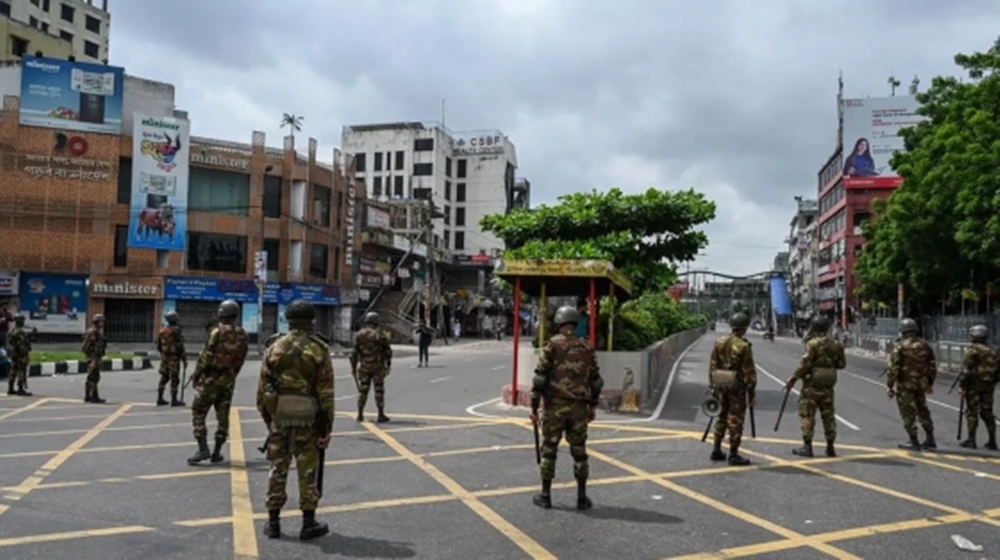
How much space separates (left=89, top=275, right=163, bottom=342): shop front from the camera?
33562mm

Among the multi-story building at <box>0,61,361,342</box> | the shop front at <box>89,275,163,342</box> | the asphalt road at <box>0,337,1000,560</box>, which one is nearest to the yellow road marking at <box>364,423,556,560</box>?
the asphalt road at <box>0,337,1000,560</box>

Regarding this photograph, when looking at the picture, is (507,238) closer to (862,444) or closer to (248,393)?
(248,393)

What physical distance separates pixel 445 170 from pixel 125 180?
143 ft

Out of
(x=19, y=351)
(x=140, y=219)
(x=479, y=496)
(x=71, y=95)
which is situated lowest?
(x=479, y=496)

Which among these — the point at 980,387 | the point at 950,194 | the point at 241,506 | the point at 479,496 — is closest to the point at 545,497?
the point at 479,496

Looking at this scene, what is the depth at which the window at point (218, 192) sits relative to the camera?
35812 millimetres

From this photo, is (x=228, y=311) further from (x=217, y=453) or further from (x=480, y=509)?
(x=480, y=509)

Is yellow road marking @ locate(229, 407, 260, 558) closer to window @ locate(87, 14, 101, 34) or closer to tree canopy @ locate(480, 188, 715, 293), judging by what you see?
tree canopy @ locate(480, 188, 715, 293)

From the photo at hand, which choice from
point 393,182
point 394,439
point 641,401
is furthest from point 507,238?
point 393,182

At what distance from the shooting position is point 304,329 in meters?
6.02

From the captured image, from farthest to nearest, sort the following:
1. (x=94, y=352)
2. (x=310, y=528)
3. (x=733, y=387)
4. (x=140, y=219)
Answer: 1. (x=140, y=219)
2. (x=94, y=352)
3. (x=733, y=387)
4. (x=310, y=528)

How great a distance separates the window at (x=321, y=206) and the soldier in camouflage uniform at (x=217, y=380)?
102 feet

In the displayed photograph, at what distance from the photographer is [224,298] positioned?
3569cm

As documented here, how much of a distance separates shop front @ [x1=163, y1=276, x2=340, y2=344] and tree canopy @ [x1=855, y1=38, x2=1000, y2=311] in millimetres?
25191
